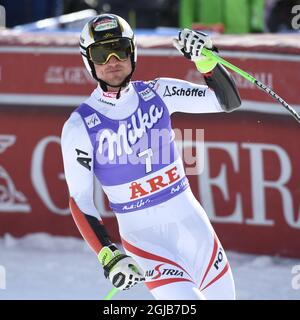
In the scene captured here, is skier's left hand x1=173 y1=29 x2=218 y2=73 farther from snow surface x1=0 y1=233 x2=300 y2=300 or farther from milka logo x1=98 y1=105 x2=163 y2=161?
snow surface x1=0 y1=233 x2=300 y2=300

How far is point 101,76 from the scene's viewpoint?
5660 millimetres

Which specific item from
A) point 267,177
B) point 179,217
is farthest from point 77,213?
point 267,177

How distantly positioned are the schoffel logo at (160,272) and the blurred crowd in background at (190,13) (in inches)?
220

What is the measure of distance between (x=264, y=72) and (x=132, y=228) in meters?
2.78

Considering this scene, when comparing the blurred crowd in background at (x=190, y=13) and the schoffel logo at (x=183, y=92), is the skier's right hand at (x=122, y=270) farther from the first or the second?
the blurred crowd in background at (x=190, y=13)

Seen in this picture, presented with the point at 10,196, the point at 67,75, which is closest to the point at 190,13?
the point at 67,75

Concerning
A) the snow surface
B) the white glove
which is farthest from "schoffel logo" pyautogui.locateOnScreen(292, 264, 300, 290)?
the white glove

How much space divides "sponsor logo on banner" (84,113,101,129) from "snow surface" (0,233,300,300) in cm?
208

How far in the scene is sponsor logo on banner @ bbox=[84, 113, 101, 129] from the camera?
5621mm

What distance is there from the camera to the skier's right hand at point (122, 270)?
509 centimetres

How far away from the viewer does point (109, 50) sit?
559 centimetres

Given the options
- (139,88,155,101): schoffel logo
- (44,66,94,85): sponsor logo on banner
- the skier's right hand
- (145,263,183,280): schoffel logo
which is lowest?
(145,263,183,280): schoffel logo

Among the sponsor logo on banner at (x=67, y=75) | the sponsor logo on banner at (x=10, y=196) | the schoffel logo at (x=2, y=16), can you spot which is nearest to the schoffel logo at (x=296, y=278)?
the sponsor logo on banner at (x=67, y=75)

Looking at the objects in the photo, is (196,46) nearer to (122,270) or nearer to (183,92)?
(183,92)
